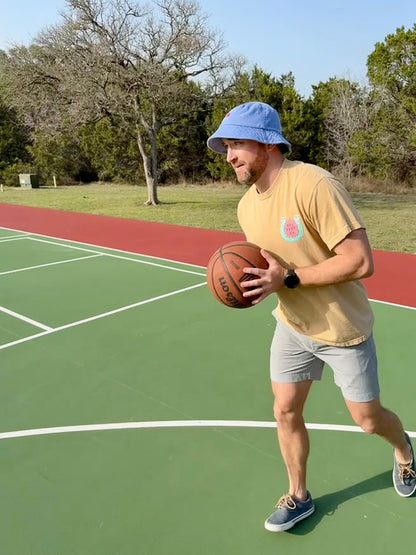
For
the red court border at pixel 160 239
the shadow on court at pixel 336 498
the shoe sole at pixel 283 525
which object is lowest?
the shadow on court at pixel 336 498

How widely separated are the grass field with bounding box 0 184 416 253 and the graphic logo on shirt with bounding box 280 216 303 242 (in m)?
9.04

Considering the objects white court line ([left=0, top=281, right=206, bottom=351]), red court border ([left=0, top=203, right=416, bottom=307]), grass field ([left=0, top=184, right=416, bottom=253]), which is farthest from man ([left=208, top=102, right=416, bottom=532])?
grass field ([left=0, top=184, right=416, bottom=253])

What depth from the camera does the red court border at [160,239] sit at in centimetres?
792

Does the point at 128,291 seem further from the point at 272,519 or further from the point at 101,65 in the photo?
the point at 101,65

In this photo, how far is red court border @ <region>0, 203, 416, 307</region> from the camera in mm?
7922

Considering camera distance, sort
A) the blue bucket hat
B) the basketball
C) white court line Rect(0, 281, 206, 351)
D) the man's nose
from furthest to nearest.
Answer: white court line Rect(0, 281, 206, 351), the basketball, the man's nose, the blue bucket hat

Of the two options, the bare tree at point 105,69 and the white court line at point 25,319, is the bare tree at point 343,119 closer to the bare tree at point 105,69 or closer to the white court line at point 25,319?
the bare tree at point 105,69

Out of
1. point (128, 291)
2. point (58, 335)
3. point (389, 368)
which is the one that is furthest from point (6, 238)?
point (389, 368)

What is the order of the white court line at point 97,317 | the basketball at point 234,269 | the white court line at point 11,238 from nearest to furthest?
the basketball at point 234,269 → the white court line at point 97,317 → the white court line at point 11,238

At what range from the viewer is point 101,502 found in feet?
10.1

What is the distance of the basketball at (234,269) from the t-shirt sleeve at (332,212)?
400mm

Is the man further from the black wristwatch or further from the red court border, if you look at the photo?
the red court border

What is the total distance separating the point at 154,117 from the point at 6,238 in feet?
29.9

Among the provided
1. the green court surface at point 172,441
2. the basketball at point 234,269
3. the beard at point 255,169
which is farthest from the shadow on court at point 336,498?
the beard at point 255,169
